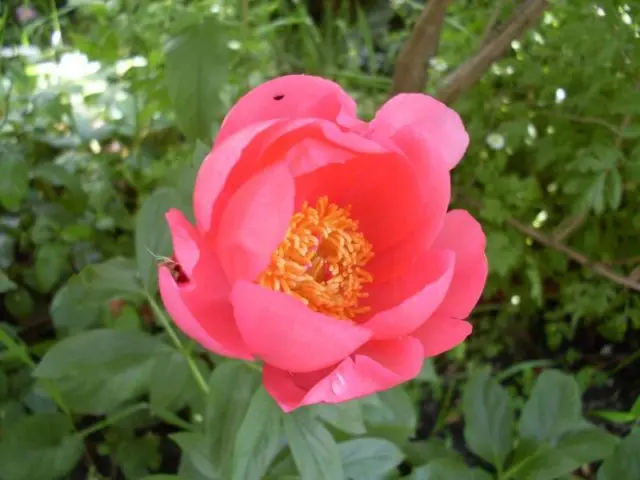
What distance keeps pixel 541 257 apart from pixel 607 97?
0.26 metres

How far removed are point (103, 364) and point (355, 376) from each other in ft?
0.95

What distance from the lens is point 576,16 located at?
0.84 meters

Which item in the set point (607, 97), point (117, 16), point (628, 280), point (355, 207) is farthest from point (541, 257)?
point (117, 16)

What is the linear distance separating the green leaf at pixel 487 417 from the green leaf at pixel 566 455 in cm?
4

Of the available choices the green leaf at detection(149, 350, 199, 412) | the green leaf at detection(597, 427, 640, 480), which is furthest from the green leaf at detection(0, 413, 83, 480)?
the green leaf at detection(597, 427, 640, 480)

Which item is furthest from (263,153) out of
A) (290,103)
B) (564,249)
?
(564,249)

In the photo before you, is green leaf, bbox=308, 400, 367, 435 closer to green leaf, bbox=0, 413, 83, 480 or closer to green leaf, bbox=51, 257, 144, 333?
green leaf, bbox=51, 257, 144, 333

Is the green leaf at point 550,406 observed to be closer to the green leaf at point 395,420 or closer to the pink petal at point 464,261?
the green leaf at point 395,420

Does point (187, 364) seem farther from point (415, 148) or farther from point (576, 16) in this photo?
point (576, 16)

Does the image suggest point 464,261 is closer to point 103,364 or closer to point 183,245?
point 183,245

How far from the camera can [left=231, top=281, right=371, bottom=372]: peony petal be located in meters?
0.40

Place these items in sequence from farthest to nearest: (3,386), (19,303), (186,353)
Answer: (19,303)
(3,386)
(186,353)

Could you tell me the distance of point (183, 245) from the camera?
0.43 metres

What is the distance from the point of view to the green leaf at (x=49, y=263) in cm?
82
